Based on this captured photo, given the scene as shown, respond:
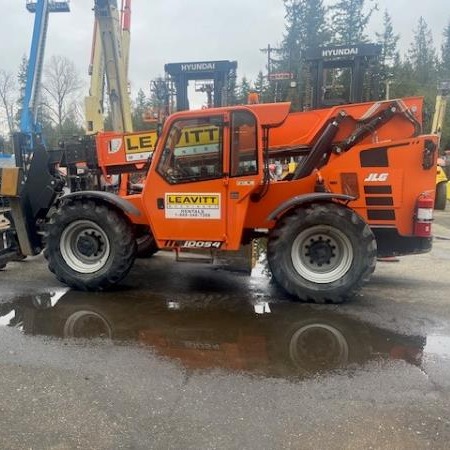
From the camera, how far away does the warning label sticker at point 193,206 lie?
597 centimetres

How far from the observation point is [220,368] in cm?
412

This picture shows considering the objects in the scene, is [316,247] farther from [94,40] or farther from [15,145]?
[94,40]

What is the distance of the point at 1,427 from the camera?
3.22m

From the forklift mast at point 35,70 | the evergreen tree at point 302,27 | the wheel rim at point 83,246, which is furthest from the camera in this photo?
the evergreen tree at point 302,27

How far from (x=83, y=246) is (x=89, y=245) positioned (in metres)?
0.09

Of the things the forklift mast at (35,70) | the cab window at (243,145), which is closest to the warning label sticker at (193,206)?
the cab window at (243,145)

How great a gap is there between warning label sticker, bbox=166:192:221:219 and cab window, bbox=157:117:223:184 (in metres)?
0.20

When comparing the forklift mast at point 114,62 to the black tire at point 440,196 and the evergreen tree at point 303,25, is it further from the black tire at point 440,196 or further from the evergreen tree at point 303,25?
the evergreen tree at point 303,25

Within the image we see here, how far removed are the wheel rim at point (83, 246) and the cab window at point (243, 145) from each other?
78.9 inches

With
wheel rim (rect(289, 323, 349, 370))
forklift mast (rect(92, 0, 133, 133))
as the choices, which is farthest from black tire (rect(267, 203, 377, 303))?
forklift mast (rect(92, 0, 133, 133))

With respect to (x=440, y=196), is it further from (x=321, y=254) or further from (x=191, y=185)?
(x=191, y=185)

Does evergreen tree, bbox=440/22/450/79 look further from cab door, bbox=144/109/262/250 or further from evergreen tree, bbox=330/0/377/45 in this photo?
cab door, bbox=144/109/262/250

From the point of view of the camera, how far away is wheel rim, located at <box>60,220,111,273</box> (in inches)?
251

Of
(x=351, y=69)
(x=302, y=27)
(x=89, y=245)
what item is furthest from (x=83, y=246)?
(x=302, y=27)
